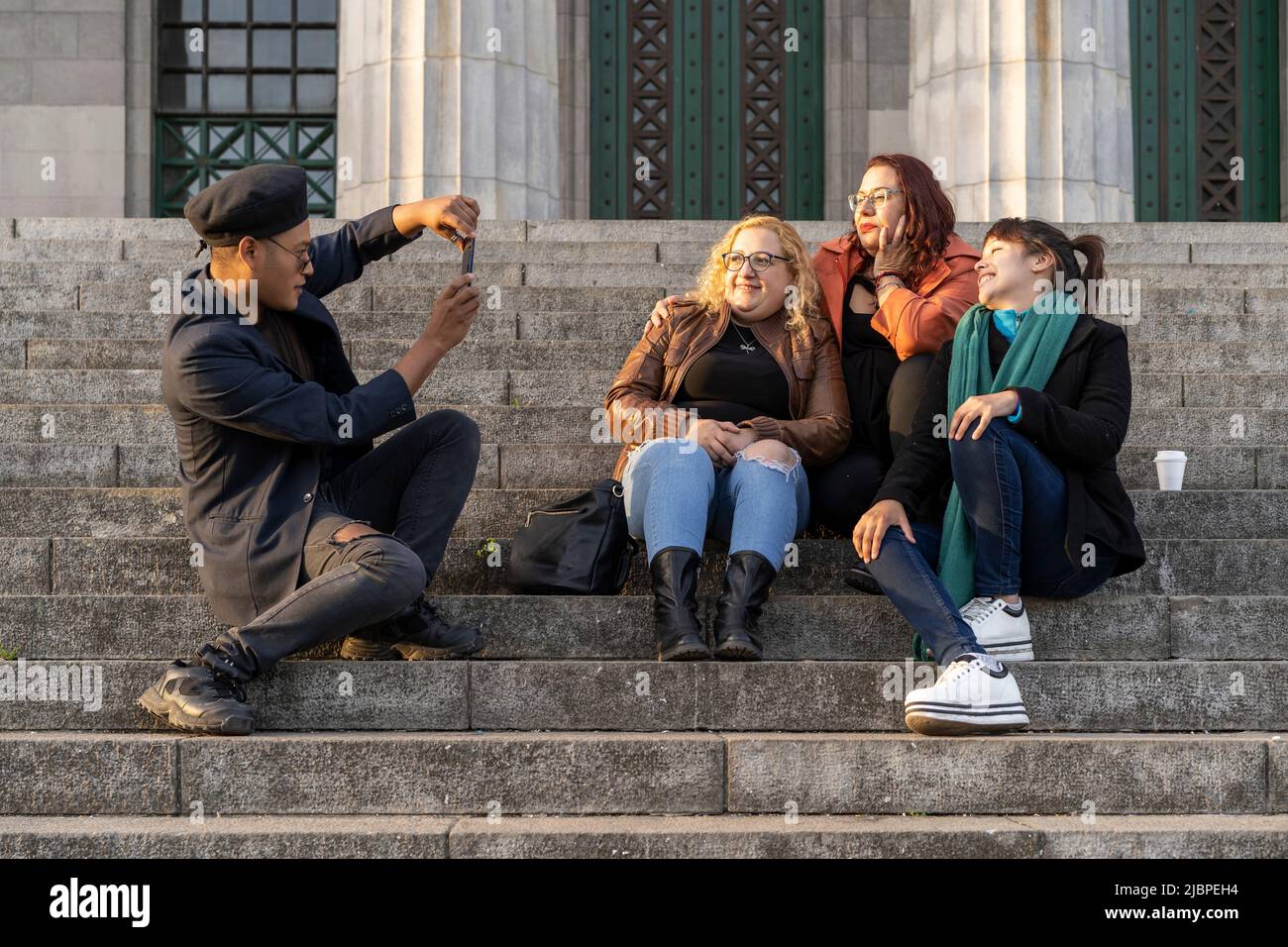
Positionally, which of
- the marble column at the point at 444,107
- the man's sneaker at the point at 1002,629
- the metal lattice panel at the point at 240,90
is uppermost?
the metal lattice panel at the point at 240,90

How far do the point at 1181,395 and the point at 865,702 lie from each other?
3.03 meters

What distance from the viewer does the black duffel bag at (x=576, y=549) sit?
4.70 m

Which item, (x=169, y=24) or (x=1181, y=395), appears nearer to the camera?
(x=1181, y=395)

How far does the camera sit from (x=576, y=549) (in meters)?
4.72

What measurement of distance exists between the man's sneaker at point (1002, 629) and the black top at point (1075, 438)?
27 centimetres

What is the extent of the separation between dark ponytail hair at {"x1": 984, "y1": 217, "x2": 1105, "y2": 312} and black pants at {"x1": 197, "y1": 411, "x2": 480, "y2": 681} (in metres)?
1.88

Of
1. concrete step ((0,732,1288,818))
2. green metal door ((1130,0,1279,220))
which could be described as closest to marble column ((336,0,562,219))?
green metal door ((1130,0,1279,220))

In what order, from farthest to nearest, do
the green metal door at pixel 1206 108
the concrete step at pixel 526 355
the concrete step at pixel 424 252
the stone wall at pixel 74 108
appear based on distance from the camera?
1. the stone wall at pixel 74 108
2. the green metal door at pixel 1206 108
3. the concrete step at pixel 424 252
4. the concrete step at pixel 526 355

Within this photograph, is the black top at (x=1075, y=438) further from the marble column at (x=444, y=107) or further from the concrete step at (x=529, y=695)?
the marble column at (x=444, y=107)

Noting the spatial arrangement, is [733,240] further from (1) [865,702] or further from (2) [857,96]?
(2) [857,96]

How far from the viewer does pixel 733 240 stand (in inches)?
205

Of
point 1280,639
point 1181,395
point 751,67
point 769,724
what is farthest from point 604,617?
point 751,67

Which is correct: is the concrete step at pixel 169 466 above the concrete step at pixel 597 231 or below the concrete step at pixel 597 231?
below

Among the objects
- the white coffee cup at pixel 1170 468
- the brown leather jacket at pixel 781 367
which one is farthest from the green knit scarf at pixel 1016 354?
the white coffee cup at pixel 1170 468
